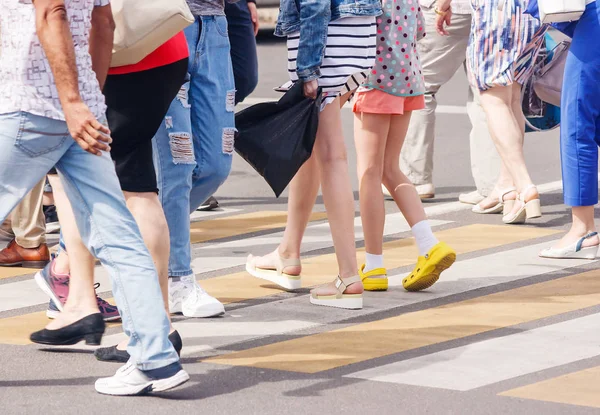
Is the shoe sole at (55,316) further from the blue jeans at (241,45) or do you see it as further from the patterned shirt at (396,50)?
the patterned shirt at (396,50)

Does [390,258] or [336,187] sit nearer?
[336,187]

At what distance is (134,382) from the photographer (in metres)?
5.03

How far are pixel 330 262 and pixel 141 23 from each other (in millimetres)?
2743

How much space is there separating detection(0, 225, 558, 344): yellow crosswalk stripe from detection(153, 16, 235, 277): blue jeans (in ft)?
2.02

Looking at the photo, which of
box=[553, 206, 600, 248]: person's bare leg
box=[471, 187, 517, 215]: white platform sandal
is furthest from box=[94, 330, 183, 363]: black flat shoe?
box=[471, 187, 517, 215]: white platform sandal

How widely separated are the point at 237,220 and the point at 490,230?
163 centimetres

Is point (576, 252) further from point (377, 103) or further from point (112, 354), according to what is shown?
point (112, 354)

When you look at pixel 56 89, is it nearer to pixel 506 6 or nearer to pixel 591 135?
pixel 591 135

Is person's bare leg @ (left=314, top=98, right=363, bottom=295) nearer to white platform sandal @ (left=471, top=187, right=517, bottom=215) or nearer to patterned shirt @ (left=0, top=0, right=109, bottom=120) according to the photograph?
patterned shirt @ (left=0, top=0, right=109, bottom=120)

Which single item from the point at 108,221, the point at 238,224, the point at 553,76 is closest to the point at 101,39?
the point at 108,221

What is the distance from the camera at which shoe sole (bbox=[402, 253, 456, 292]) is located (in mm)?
6887

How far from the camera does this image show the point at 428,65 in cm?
981

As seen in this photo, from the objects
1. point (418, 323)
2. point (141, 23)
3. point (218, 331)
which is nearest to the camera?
point (141, 23)

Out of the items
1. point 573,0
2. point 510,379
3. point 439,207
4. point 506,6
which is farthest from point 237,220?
A: point 510,379
